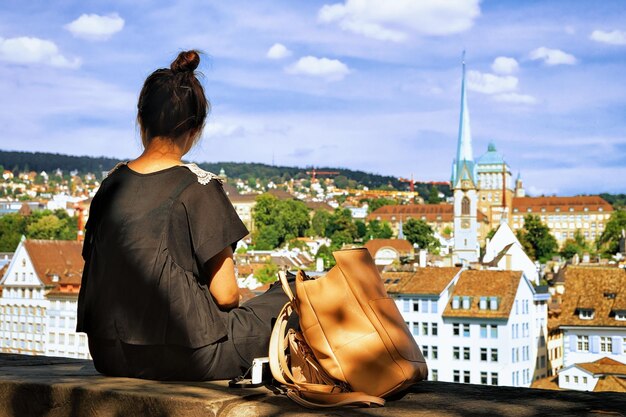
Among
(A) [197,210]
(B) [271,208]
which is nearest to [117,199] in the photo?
(A) [197,210]

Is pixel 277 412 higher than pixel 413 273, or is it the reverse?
pixel 277 412

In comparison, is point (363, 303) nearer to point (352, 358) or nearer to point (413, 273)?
point (352, 358)

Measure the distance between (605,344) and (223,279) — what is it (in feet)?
144

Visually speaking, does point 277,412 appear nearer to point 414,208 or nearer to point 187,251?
point 187,251

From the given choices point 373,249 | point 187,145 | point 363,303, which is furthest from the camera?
point 373,249

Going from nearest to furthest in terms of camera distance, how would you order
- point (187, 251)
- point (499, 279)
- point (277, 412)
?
point (277, 412)
point (187, 251)
point (499, 279)

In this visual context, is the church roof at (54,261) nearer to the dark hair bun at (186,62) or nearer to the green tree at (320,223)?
the dark hair bun at (186,62)

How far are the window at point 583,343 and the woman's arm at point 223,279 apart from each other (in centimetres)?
4388

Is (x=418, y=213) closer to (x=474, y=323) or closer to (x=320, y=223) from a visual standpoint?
(x=320, y=223)

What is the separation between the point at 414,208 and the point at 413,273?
120652 mm

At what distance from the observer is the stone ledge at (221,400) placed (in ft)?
8.98

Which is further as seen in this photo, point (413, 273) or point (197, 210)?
point (413, 273)

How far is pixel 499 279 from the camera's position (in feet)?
163

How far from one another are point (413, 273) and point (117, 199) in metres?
49.7
